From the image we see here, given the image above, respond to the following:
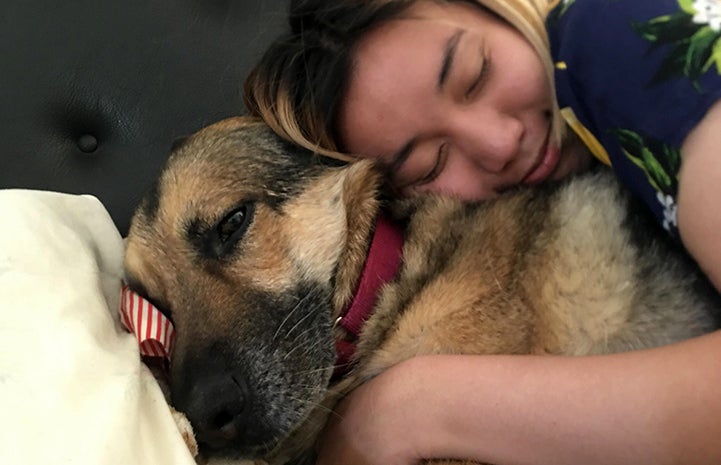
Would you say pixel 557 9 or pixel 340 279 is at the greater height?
pixel 557 9

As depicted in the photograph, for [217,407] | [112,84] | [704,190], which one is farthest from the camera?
[112,84]

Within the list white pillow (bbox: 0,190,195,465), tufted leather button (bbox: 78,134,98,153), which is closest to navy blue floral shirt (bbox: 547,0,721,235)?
white pillow (bbox: 0,190,195,465)

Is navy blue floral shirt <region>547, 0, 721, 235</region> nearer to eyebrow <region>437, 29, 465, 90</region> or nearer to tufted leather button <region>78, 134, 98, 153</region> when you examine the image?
eyebrow <region>437, 29, 465, 90</region>

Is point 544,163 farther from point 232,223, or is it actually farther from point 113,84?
point 113,84

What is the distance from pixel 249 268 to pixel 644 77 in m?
0.66

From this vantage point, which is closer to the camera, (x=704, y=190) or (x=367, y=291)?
A: (x=704, y=190)

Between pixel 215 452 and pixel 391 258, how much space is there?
426mm

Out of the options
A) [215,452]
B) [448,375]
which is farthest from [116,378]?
[448,375]

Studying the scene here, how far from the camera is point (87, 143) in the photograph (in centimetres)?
175

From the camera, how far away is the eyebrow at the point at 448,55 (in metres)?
1.19

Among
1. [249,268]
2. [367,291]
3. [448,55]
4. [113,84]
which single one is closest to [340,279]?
[367,291]

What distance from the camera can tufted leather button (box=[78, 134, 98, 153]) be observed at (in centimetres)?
175

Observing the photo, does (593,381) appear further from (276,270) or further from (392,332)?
(276,270)

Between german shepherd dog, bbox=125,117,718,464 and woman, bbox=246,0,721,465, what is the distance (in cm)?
6
